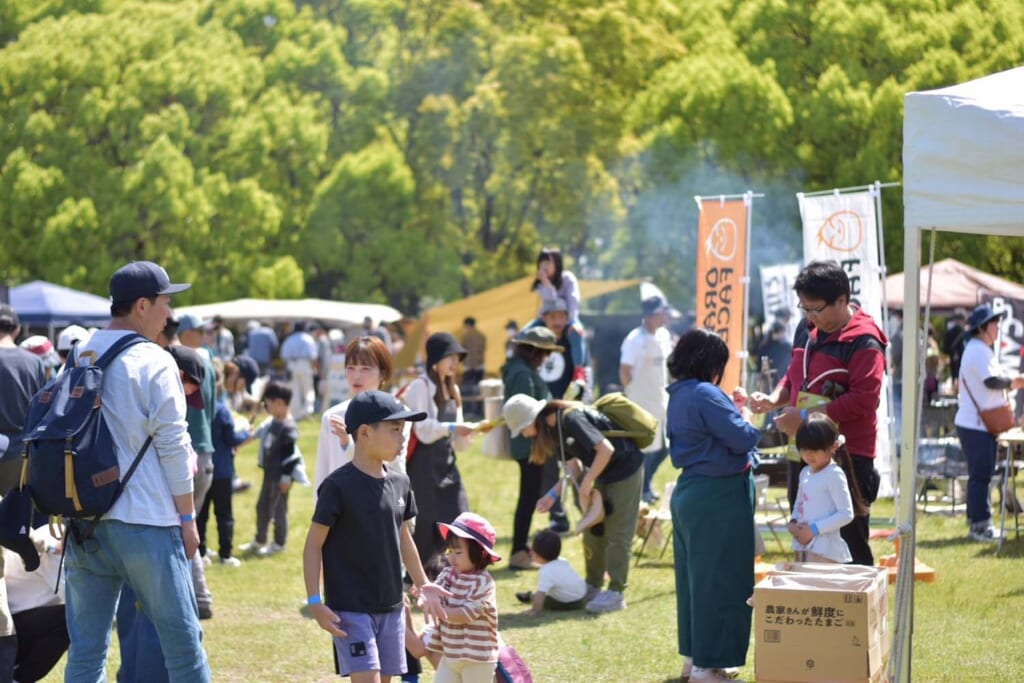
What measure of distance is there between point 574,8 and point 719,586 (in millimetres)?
33551

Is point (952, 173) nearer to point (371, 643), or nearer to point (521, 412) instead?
point (371, 643)

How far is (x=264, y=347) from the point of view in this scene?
28094 millimetres

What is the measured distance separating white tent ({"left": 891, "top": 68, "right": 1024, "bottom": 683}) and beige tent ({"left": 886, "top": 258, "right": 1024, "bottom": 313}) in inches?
613

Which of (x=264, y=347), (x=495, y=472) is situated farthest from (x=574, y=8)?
(x=495, y=472)

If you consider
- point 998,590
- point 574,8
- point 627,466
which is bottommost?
point 998,590

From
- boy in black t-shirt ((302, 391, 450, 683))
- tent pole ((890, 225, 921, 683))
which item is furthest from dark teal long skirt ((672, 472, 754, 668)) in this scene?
boy in black t-shirt ((302, 391, 450, 683))

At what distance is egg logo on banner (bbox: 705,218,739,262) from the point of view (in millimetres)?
11930

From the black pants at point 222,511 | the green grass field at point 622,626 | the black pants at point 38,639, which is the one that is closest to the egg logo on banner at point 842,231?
the green grass field at point 622,626

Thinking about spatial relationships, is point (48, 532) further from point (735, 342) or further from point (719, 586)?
point (735, 342)

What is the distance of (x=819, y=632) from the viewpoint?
5488 millimetres

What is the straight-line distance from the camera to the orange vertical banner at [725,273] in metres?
11.8

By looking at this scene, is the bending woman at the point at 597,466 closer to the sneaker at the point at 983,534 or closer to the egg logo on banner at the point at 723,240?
the sneaker at the point at 983,534

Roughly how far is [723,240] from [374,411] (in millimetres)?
7395

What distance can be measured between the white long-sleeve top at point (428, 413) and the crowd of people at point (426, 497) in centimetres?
1
